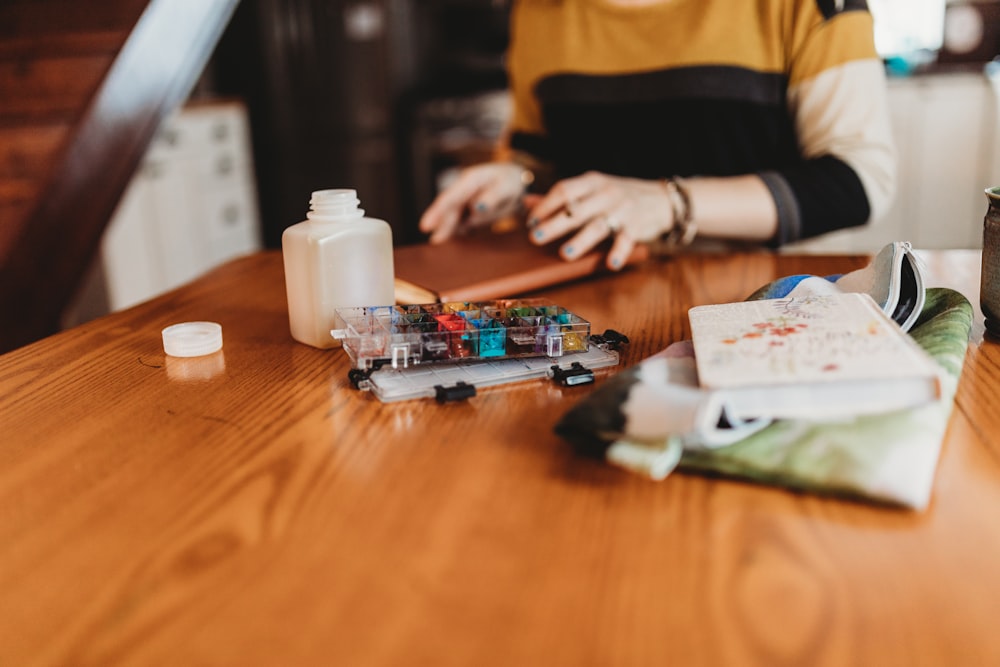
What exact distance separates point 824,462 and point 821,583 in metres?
0.09

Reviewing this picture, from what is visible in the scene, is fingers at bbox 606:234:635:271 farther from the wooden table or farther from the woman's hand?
the wooden table

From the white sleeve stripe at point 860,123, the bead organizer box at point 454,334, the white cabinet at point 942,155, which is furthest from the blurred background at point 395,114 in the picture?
the bead organizer box at point 454,334

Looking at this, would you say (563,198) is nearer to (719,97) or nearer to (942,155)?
(719,97)

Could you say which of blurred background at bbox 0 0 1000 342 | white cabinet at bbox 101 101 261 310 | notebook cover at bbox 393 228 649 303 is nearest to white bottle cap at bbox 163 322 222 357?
notebook cover at bbox 393 228 649 303

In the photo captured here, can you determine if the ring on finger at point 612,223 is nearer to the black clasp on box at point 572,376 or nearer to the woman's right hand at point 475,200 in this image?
the woman's right hand at point 475,200

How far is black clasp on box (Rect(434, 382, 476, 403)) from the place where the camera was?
58 cm

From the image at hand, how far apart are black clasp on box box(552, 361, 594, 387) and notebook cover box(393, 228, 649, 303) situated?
0.24 meters

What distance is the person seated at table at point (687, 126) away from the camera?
41.4 inches

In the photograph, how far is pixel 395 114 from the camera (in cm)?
378

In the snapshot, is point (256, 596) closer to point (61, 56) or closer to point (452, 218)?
point (452, 218)

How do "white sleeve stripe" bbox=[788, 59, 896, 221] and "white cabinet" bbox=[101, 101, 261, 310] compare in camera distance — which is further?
"white cabinet" bbox=[101, 101, 261, 310]

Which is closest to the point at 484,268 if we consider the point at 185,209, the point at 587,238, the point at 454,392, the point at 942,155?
the point at 587,238

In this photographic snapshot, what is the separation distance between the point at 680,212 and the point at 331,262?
0.51m

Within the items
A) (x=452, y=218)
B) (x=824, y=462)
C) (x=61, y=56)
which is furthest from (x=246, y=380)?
(x=61, y=56)
